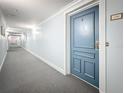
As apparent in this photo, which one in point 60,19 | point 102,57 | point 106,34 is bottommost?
point 102,57

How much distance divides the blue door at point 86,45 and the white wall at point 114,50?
1.60 feet

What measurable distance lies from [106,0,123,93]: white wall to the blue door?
49 centimetres

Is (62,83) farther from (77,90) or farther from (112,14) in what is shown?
(112,14)

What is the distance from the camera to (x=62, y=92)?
2.16 meters

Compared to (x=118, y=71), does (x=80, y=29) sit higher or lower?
higher

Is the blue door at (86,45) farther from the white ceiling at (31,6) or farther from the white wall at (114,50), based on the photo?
the white ceiling at (31,6)

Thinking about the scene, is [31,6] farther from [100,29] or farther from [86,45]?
[100,29]

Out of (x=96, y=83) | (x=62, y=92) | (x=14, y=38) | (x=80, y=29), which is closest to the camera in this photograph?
(x=62, y=92)

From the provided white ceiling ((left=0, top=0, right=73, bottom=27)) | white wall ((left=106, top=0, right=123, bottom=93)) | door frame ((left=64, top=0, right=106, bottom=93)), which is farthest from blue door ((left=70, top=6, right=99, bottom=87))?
white ceiling ((left=0, top=0, right=73, bottom=27))

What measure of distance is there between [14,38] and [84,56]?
77.2ft

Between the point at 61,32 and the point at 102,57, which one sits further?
the point at 61,32

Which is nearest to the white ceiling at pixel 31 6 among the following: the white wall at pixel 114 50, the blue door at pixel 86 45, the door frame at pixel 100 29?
the door frame at pixel 100 29

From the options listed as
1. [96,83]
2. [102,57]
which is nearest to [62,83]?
[96,83]

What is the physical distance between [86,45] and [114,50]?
943 mm
